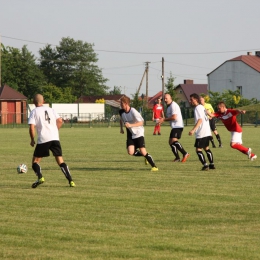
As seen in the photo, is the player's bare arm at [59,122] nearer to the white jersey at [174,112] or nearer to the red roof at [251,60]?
the white jersey at [174,112]

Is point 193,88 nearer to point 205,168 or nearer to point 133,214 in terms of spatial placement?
point 205,168

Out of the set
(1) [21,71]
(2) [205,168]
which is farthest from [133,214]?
(1) [21,71]

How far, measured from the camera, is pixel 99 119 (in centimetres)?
6781

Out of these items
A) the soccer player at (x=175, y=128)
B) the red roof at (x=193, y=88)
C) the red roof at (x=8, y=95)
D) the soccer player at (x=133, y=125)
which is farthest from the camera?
the red roof at (x=193, y=88)

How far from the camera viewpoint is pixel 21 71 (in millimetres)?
111062

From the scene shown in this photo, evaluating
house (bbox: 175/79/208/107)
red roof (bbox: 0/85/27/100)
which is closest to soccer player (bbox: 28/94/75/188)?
red roof (bbox: 0/85/27/100)

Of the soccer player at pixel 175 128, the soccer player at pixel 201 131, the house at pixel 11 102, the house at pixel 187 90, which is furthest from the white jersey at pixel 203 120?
the house at pixel 187 90

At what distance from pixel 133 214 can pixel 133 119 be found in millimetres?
6224

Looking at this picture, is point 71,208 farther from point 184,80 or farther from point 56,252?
point 184,80

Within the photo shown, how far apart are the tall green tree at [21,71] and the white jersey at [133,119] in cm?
9184

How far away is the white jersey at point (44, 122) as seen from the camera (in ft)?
42.6

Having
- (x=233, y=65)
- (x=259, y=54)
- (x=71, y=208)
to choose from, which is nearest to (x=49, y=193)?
(x=71, y=208)

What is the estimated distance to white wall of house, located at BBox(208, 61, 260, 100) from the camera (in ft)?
307

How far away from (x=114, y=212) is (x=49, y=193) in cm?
255
